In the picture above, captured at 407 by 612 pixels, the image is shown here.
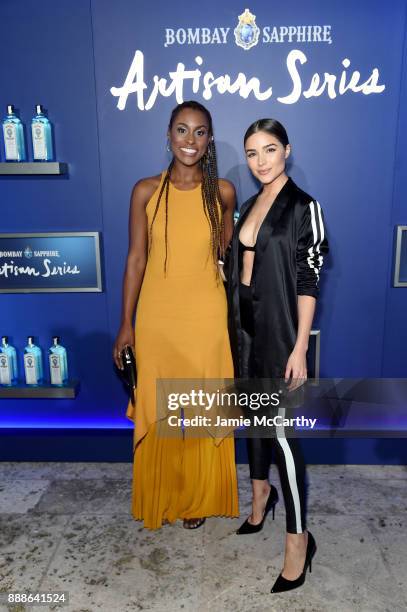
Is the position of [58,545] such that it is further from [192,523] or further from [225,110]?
[225,110]

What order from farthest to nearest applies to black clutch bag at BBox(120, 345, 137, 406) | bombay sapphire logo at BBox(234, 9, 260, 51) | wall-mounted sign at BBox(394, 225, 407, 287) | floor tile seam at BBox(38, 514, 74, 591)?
1. wall-mounted sign at BBox(394, 225, 407, 287)
2. bombay sapphire logo at BBox(234, 9, 260, 51)
3. black clutch bag at BBox(120, 345, 137, 406)
4. floor tile seam at BBox(38, 514, 74, 591)

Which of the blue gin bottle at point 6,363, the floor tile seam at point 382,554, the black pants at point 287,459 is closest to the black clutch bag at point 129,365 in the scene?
the black pants at point 287,459

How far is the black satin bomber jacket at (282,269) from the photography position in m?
1.90

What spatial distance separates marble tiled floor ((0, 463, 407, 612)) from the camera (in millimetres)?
2018

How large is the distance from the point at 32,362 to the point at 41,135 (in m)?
1.24

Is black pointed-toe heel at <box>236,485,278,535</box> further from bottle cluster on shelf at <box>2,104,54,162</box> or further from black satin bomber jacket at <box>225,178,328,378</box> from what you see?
bottle cluster on shelf at <box>2,104,54,162</box>

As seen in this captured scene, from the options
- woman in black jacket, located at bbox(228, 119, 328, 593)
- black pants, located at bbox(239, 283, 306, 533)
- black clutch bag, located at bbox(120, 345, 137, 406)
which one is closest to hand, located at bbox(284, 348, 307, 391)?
woman in black jacket, located at bbox(228, 119, 328, 593)

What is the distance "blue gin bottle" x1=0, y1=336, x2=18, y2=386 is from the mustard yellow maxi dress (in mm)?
840

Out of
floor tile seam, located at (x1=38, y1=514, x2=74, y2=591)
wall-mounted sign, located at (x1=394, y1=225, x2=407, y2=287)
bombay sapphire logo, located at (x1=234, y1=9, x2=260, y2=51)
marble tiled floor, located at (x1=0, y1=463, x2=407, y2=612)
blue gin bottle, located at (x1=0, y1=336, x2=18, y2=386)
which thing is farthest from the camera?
blue gin bottle, located at (x1=0, y1=336, x2=18, y2=386)

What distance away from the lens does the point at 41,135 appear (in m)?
2.67

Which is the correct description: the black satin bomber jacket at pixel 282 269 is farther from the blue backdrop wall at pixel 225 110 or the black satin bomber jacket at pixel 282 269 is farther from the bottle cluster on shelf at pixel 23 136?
the bottle cluster on shelf at pixel 23 136

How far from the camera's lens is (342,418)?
309 cm

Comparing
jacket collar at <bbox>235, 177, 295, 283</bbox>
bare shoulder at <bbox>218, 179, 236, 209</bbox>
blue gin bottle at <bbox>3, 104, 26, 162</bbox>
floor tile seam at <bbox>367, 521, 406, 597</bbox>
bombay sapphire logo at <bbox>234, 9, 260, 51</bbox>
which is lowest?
floor tile seam at <bbox>367, 521, 406, 597</bbox>

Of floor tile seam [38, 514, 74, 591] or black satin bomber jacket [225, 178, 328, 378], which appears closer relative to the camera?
black satin bomber jacket [225, 178, 328, 378]
